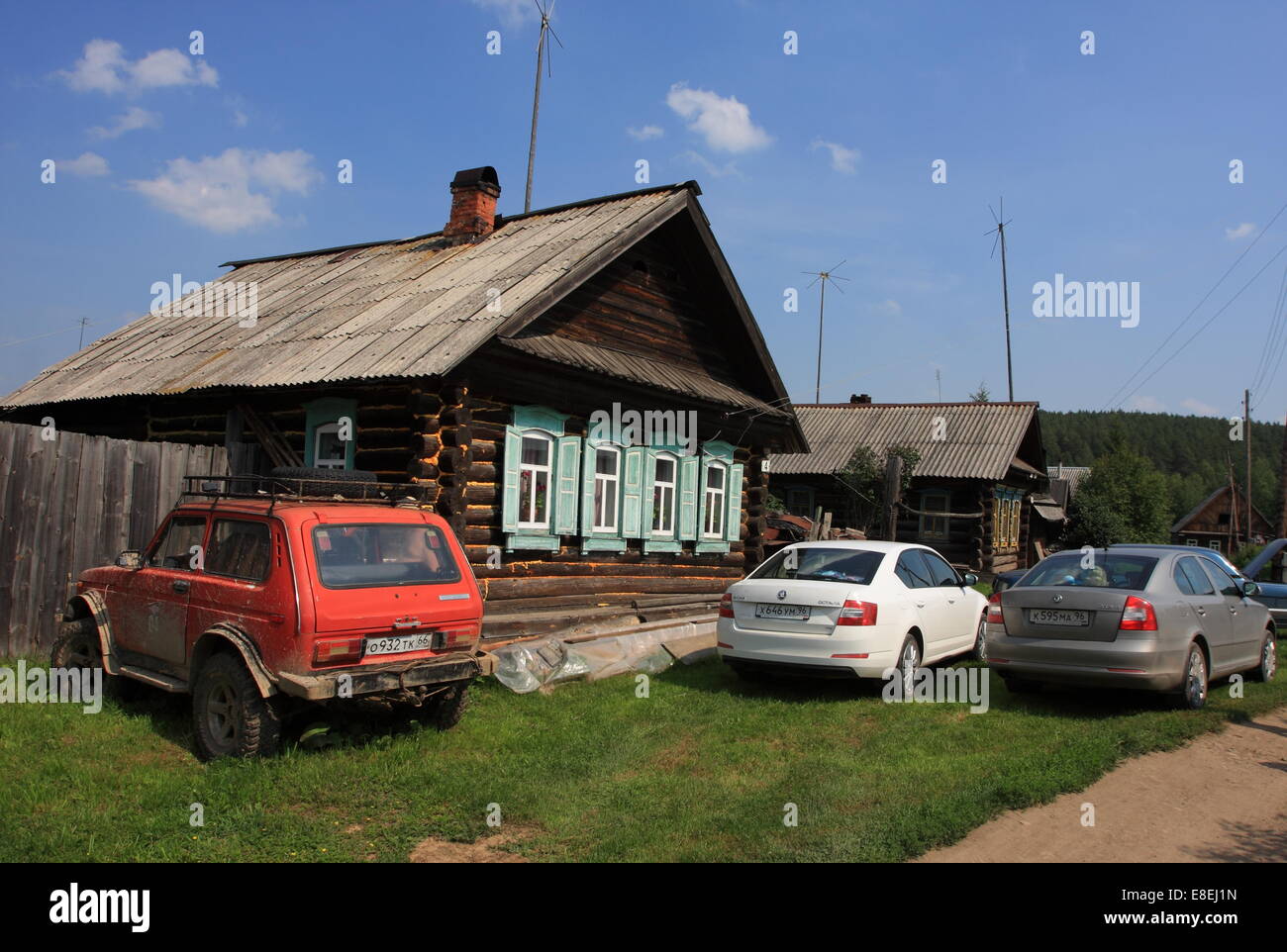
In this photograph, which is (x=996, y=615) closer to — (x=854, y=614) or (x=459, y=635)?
(x=854, y=614)

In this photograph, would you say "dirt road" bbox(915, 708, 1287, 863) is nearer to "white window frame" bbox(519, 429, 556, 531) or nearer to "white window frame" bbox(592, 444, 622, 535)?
"white window frame" bbox(519, 429, 556, 531)

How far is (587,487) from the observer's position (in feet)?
42.6

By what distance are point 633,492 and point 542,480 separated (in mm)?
1719

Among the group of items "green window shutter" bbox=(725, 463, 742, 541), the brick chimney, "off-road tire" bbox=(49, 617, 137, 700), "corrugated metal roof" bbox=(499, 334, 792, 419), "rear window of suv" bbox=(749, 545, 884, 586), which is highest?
the brick chimney

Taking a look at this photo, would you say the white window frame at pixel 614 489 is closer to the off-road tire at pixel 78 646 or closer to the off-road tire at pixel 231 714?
the off-road tire at pixel 78 646

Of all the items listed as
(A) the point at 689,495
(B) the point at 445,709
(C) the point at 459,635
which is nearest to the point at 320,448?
(A) the point at 689,495

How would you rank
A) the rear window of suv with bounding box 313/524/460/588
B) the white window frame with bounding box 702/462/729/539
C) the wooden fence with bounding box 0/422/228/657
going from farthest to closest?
the white window frame with bounding box 702/462/729/539 < the wooden fence with bounding box 0/422/228/657 < the rear window of suv with bounding box 313/524/460/588

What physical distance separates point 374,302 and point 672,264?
4.88 metres

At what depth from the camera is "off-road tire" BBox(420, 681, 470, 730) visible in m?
7.62

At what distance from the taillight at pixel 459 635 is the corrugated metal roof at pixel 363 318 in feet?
11.8

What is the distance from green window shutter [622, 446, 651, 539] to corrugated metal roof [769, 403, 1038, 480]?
1705cm

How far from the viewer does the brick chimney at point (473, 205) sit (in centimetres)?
1603

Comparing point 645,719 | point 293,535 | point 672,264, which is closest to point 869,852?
point 645,719

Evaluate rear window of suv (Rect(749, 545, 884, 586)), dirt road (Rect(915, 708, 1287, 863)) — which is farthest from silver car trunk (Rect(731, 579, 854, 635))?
dirt road (Rect(915, 708, 1287, 863))
